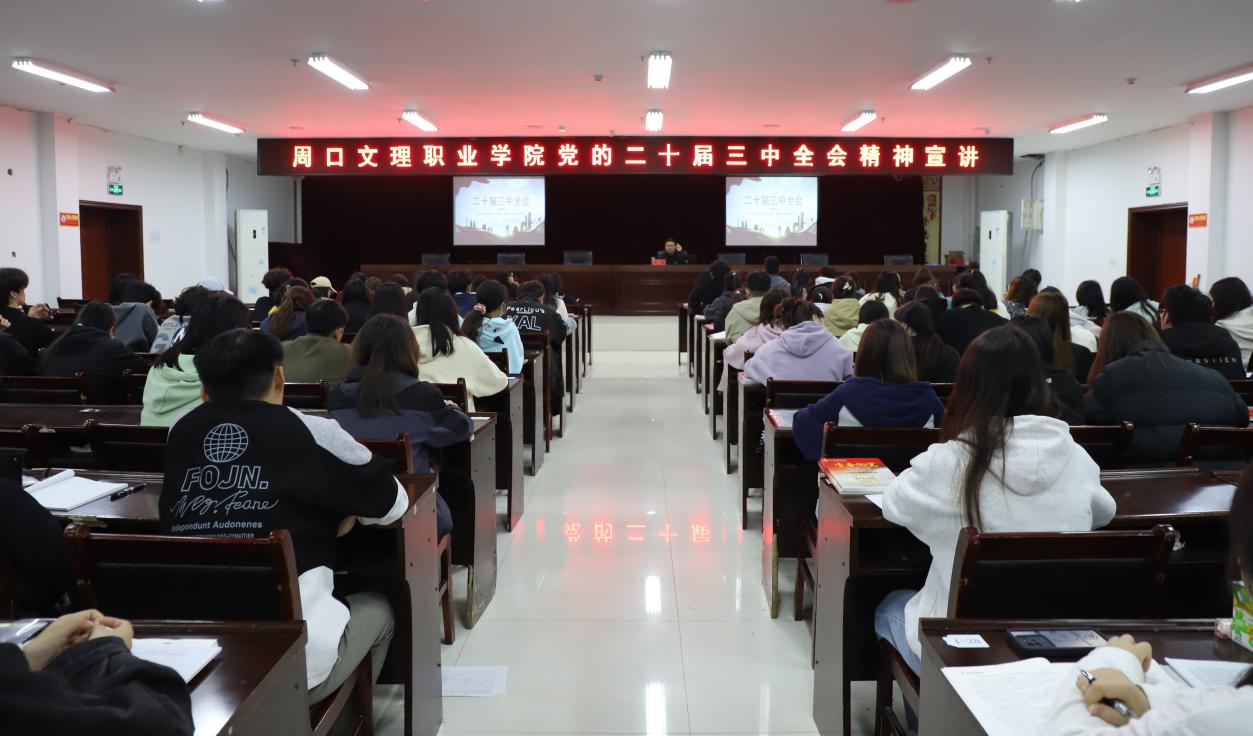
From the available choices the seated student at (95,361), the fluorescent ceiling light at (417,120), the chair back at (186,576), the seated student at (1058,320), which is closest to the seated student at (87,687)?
the chair back at (186,576)

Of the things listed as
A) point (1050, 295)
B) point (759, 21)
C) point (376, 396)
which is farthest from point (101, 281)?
point (1050, 295)

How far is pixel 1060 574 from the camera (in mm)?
1886

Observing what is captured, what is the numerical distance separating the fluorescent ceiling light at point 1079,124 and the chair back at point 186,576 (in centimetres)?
1081

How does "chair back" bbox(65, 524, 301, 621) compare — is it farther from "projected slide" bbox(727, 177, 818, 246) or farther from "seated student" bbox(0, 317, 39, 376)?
"projected slide" bbox(727, 177, 818, 246)

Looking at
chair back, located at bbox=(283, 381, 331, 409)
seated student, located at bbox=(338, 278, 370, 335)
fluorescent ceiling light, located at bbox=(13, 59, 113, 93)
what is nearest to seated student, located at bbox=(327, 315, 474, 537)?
chair back, located at bbox=(283, 381, 331, 409)

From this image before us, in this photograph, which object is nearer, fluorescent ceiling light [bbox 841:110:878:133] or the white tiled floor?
the white tiled floor

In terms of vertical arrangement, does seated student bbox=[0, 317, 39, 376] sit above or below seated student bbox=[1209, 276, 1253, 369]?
below

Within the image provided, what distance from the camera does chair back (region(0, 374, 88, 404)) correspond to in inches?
165

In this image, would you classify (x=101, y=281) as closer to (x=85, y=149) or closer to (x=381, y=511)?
(x=85, y=149)

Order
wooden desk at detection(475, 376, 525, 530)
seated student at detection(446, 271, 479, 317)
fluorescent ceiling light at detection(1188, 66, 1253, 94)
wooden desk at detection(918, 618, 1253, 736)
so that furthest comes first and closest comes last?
fluorescent ceiling light at detection(1188, 66, 1253, 94) < seated student at detection(446, 271, 479, 317) < wooden desk at detection(475, 376, 525, 530) < wooden desk at detection(918, 618, 1253, 736)

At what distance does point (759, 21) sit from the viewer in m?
6.45

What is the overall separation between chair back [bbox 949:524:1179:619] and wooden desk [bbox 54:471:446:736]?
1.30m

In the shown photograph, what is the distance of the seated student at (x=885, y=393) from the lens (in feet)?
10.8

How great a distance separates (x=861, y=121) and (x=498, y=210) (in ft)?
23.6
